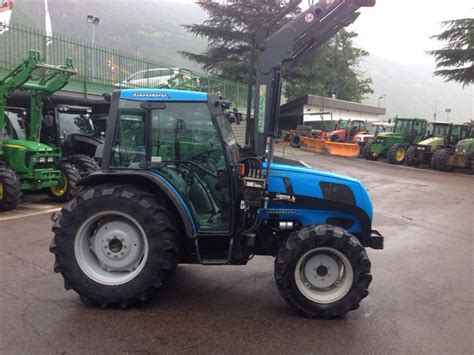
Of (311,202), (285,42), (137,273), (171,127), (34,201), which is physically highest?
(285,42)

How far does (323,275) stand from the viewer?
14.5 ft

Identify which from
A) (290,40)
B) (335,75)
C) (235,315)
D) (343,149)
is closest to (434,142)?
(343,149)

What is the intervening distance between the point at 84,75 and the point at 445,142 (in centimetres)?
1798

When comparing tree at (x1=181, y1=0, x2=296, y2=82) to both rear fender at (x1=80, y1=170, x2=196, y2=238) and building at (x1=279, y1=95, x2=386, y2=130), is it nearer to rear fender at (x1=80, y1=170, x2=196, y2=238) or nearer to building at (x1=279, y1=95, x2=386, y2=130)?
building at (x1=279, y1=95, x2=386, y2=130)

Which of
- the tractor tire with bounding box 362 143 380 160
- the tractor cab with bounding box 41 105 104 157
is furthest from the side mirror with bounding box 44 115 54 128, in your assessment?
the tractor tire with bounding box 362 143 380 160

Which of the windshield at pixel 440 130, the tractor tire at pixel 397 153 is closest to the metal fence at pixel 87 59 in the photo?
the tractor tire at pixel 397 153

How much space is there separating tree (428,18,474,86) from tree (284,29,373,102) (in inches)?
397

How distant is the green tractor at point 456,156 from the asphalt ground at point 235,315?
16102 mm

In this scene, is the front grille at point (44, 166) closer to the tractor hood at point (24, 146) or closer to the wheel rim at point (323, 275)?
the tractor hood at point (24, 146)

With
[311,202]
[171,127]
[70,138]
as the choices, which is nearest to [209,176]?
[171,127]

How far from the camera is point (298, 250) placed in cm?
427

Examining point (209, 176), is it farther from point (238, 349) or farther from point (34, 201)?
point (34, 201)

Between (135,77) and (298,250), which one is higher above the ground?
(135,77)

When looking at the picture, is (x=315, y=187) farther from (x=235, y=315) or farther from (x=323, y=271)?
(x=235, y=315)
